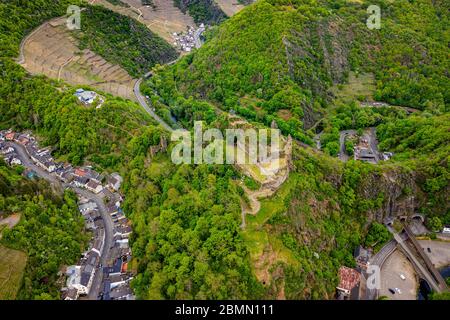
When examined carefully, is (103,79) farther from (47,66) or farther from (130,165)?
(130,165)

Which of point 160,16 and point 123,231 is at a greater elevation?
point 160,16

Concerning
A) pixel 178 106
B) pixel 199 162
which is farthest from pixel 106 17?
pixel 199 162

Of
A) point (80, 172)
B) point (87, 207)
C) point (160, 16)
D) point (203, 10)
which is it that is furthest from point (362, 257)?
point (203, 10)

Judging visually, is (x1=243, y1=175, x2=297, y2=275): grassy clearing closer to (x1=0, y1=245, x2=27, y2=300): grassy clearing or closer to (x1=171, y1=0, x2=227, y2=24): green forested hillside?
(x1=0, y1=245, x2=27, y2=300): grassy clearing

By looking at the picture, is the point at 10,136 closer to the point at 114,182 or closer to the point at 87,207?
the point at 114,182

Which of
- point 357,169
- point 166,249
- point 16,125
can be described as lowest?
point 16,125

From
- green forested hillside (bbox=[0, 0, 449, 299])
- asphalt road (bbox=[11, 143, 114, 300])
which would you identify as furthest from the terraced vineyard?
asphalt road (bbox=[11, 143, 114, 300])
